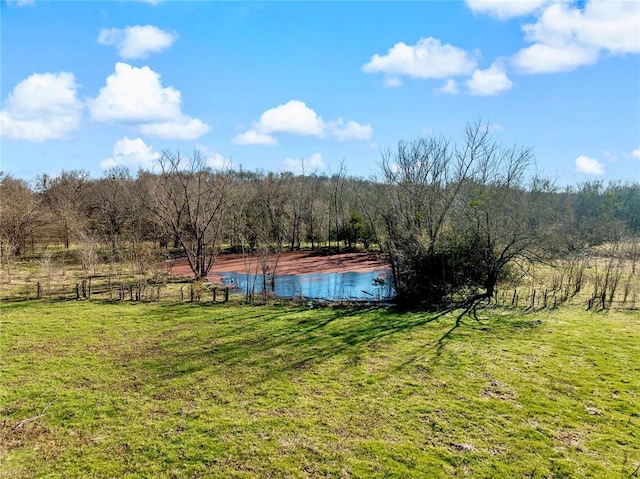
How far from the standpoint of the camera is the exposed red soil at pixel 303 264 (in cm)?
2469

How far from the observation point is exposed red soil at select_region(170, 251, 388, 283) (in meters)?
24.7

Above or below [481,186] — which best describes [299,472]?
below

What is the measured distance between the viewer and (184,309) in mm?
12898

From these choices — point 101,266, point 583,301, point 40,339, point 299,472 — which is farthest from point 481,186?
point 101,266

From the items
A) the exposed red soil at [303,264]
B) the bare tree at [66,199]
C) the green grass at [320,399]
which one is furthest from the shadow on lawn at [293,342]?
the bare tree at [66,199]

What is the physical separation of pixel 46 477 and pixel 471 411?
5817 millimetres

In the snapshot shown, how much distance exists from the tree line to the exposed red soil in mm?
1190

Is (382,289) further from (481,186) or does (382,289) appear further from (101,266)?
(101,266)

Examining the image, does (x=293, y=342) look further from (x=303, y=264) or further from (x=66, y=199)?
(x=66, y=199)

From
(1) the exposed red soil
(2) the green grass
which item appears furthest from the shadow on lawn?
(1) the exposed red soil

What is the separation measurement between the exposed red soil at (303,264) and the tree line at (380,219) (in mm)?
1190

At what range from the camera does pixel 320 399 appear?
6621 mm

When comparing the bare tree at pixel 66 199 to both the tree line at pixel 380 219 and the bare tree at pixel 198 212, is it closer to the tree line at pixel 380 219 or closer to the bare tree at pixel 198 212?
the tree line at pixel 380 219

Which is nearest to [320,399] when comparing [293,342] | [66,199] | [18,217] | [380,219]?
[293,342]
